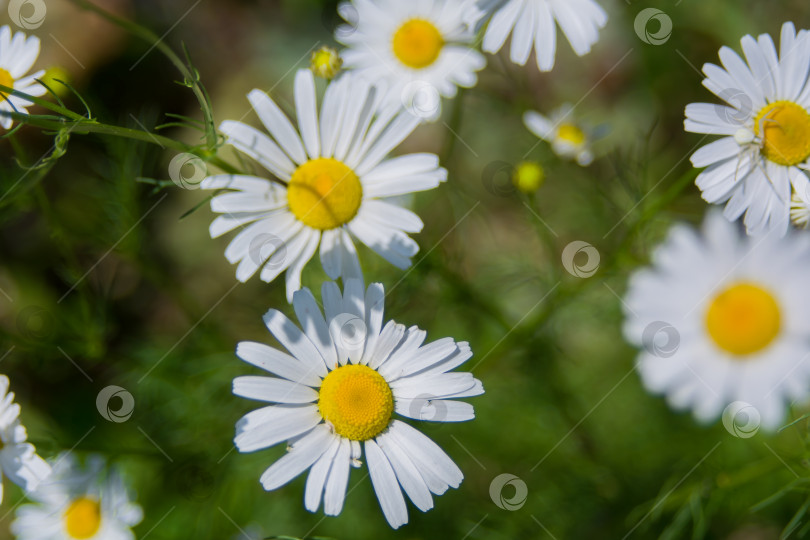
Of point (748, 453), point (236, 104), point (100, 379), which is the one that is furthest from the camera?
point (236, 104)

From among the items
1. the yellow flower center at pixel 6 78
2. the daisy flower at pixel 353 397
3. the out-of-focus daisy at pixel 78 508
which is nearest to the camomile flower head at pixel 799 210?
the daisy flower at pixel 353 397

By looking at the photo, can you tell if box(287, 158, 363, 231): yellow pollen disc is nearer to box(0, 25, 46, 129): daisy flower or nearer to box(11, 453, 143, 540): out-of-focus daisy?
box(0, 25, 46, 129): daisy flower

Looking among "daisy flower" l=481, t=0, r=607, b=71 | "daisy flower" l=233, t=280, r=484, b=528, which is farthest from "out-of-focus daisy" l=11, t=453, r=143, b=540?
"daisy flower" l=481, t=0, r=607, b=71

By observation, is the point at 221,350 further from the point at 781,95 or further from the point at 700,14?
the point at 700,14

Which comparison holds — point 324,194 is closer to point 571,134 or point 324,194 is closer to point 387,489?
point 387,489

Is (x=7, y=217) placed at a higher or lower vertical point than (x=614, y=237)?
lower

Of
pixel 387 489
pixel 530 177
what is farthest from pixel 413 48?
pixel 387 489

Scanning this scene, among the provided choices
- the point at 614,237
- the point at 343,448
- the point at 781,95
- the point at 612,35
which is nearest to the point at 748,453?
the point at 614,237
